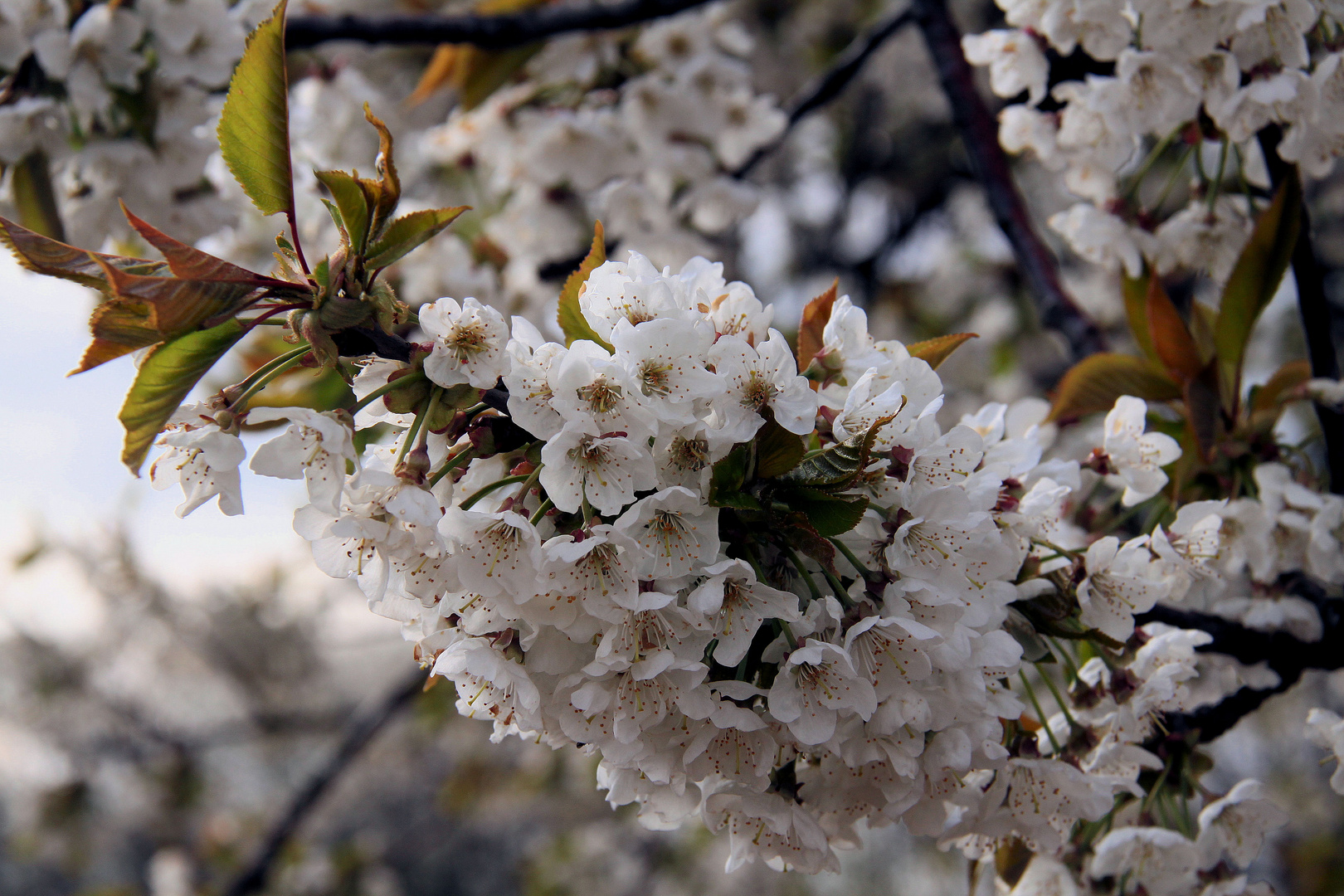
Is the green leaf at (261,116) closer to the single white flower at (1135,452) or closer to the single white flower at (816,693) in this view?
the single white flower at (816,693)

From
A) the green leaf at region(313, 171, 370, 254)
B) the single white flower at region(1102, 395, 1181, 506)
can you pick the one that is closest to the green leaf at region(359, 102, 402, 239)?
the green leaf at region(313, 171, 370, 254)

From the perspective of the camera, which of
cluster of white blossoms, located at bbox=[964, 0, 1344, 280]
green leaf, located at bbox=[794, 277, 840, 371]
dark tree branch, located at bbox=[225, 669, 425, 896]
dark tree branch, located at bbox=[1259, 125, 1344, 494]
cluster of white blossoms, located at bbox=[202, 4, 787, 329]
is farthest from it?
dark tree branch, located at bbox=[225, 669, 425, 896]

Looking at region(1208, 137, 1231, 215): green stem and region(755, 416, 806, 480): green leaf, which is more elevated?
region(755, 416, 806, 480): green leaf

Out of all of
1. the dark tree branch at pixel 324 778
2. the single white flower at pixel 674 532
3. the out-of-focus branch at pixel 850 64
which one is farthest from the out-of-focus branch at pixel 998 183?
the dark tree branch at pixel 324 778

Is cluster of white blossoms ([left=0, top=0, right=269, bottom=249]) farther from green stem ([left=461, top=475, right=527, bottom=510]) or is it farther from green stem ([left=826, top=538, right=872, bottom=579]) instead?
green stem ([left=826, top=538, right=872, bottom=579])

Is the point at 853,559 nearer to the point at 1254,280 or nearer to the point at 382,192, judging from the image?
the point at 382,192

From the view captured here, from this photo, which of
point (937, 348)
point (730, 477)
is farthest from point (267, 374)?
point (937, 348)
